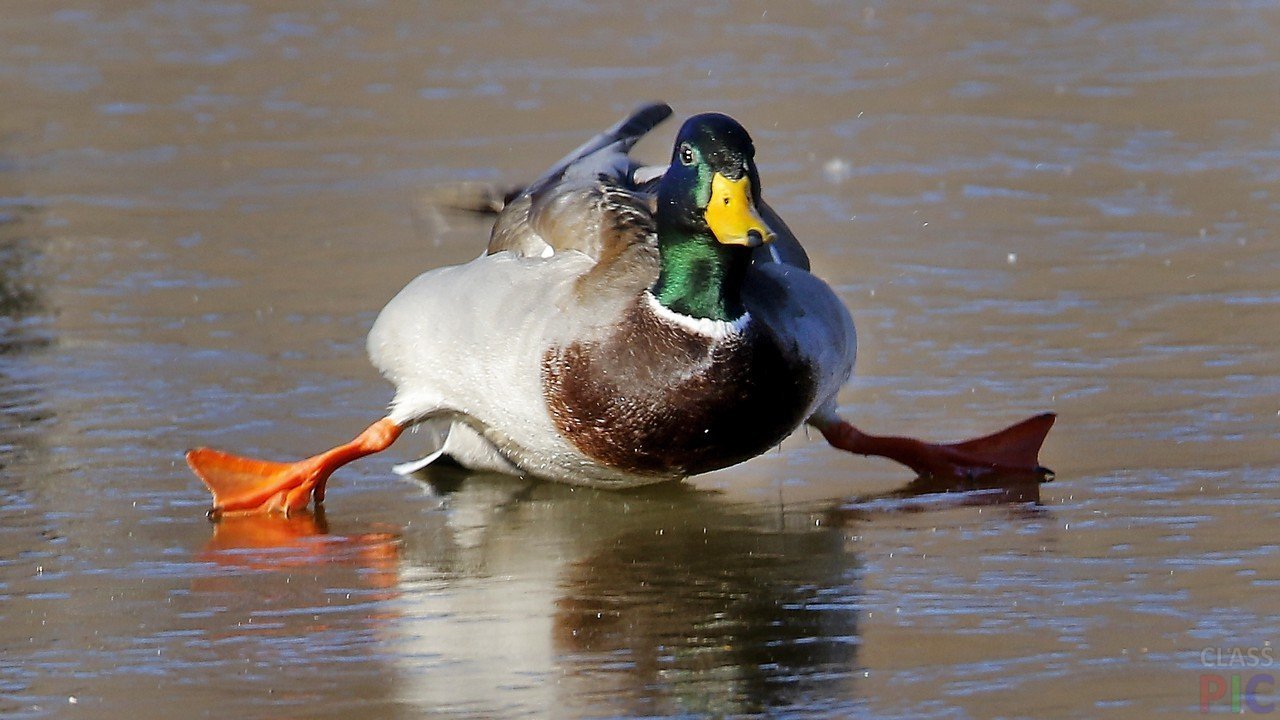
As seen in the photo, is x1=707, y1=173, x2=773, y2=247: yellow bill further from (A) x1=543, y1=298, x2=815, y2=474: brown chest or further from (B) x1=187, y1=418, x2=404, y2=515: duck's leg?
(B) x1=187, y1=418, x2=404, y2=515: duck's leg

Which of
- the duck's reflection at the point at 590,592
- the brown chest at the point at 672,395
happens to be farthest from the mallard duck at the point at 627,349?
the duck's reflection at the point at 590,592

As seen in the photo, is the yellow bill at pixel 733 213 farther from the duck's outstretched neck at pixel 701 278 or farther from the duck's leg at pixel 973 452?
the duck's leg at pixel 973 452

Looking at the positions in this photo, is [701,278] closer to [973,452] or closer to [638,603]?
[638,603]

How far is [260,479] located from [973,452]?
1824 millimetres

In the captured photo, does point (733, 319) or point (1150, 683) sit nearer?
point (1150, 683)

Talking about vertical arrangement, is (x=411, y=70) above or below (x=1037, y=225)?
below

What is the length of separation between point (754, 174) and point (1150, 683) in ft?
5.51

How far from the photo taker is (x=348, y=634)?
13.3ft

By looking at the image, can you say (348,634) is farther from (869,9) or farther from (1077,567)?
(869,9)

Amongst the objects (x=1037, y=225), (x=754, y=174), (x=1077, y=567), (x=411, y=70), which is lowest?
(x=411, y=70)

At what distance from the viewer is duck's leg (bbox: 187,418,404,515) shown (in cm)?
512

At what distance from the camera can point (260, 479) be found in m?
5.17

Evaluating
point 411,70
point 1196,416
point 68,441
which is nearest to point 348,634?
point 68,441

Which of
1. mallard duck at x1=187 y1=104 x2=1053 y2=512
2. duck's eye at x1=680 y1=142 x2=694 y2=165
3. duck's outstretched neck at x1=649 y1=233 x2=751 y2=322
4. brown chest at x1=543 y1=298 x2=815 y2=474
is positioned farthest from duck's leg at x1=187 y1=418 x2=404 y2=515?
duck's eye at x1=680 y1=142 x2=694 y2=165
